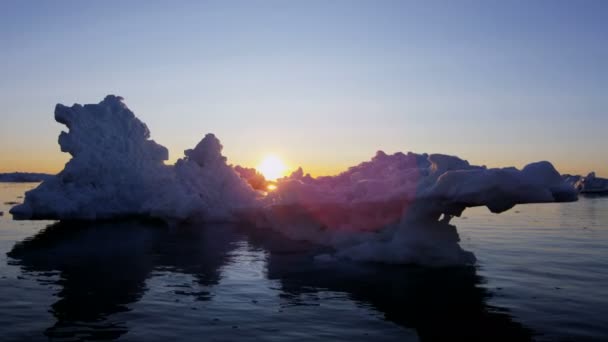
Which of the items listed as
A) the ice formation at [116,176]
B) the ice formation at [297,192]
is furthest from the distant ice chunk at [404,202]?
the ice formation at [116,176]

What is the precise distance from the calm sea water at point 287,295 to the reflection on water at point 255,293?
0.15ft

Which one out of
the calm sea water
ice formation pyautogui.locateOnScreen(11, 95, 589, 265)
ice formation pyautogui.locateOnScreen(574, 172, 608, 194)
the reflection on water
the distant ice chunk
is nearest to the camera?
the calm sea water

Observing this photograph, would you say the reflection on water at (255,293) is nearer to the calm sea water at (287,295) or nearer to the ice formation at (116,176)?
the calm sea water at (287,295)

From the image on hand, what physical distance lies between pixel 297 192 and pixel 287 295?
11.3m

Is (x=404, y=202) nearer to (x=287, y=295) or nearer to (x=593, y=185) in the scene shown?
(x=287, y=295)

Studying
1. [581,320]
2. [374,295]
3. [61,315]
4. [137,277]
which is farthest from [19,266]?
[581,320]

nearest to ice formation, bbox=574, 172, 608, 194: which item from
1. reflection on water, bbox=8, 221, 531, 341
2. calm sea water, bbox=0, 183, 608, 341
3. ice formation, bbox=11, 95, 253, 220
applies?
ice formation, bbox=11, 95, 253, 220

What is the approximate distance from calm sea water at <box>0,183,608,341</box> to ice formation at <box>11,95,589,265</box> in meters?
2.00

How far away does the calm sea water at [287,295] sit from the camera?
39.6ft

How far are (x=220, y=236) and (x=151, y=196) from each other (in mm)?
15971

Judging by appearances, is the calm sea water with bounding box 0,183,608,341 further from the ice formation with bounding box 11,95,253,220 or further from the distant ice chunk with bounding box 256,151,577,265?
the ice formation with bounding box 11,95,253,220

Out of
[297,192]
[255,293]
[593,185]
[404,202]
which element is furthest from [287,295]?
[593,185]

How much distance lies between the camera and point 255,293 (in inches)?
642

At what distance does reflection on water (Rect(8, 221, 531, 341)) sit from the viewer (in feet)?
40.1
